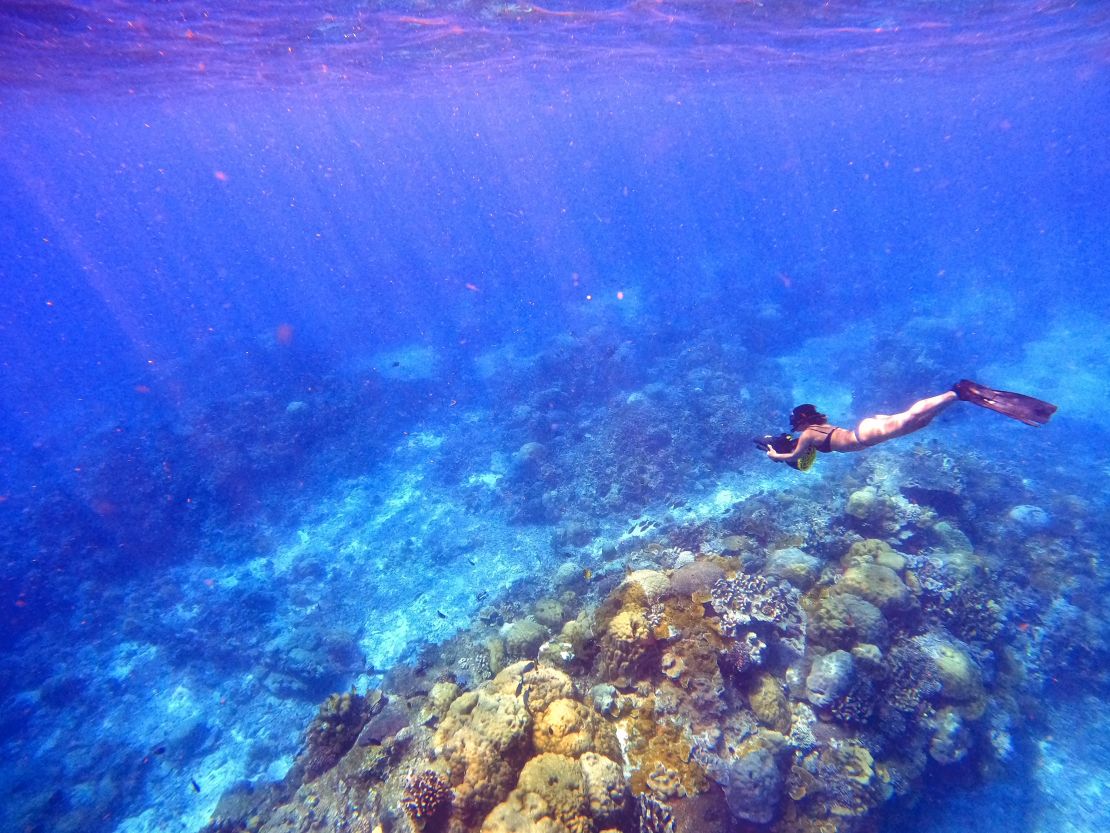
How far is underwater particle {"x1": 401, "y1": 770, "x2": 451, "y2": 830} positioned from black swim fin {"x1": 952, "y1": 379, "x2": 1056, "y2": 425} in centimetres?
588

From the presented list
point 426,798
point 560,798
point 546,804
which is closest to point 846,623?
point 560,798

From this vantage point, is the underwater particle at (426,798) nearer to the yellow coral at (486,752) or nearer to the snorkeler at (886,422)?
the yellow coral at (486,752)

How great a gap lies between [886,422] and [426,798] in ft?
18.2

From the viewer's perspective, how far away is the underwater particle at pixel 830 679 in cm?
579

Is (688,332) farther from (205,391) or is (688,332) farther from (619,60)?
(205,391)

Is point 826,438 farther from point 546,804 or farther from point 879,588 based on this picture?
point 546,804

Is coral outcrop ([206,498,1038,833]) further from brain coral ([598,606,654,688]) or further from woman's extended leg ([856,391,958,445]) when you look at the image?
woman's extended leg ([856,391,958,445])

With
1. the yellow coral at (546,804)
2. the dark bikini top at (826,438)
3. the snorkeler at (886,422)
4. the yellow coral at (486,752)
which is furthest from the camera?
the dark bikini top at (826,438)

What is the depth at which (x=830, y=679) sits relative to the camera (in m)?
5.83

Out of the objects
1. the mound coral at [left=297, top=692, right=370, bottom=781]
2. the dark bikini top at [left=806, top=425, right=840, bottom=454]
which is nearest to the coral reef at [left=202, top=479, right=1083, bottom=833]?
the mound coral at [left=297, top=692, right=370, bottom=781]

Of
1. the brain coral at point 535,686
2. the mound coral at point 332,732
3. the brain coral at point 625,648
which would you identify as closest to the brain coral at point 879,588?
the brain coral at point 625,648

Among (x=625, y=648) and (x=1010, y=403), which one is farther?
(x=625, y=648)

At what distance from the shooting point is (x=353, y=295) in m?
51.0

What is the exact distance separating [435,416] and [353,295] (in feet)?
119
